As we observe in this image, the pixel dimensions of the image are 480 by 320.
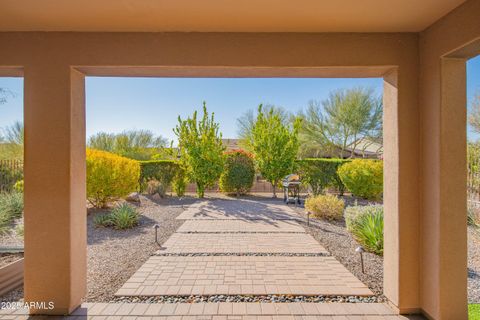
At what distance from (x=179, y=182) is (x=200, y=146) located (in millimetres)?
2302

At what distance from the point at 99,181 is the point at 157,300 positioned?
6180 mm

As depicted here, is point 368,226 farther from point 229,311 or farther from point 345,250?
point 229,311

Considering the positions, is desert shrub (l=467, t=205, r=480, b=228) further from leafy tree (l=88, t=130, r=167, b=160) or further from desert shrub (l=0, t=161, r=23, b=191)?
leafy tree (l=88, t=130, r=167, b=160)

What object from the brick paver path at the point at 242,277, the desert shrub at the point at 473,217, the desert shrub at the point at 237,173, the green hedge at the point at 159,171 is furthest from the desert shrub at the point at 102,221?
the desert shrub at the point at 473,217

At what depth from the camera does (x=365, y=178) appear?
1041 cm

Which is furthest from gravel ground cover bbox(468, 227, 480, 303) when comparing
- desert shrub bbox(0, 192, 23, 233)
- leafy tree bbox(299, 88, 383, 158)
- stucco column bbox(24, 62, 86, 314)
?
leafy tree bbox(299, 88, 383, 158)

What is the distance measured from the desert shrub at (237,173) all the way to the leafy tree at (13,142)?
35.6ft

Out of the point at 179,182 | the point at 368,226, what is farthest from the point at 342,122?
the point at 368,226

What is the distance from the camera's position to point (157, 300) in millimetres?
3248

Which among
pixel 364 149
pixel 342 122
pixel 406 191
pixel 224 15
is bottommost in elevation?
pixel 406 191

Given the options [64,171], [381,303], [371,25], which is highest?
[371,25]

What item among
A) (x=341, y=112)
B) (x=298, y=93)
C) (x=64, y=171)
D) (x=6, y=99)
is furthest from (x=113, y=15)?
(x=341, y=112)

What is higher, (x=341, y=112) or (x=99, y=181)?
(x=341, y=112)

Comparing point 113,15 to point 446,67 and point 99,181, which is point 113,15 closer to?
point 446,67
